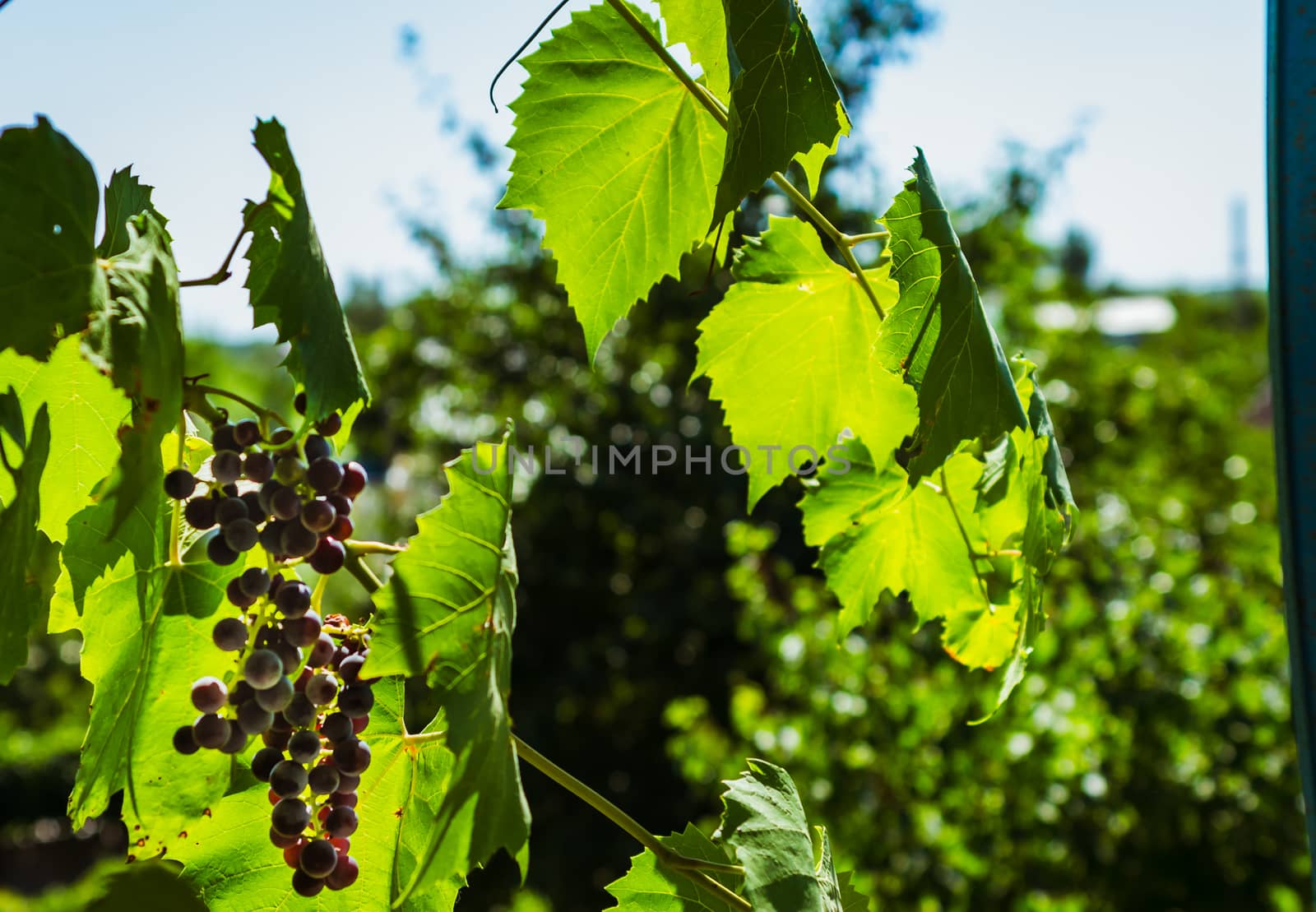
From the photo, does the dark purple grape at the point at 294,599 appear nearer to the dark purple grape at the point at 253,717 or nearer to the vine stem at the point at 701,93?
the dark purple grape at the point at 253,717

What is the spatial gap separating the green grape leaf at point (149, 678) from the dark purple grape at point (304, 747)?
3.8 inches

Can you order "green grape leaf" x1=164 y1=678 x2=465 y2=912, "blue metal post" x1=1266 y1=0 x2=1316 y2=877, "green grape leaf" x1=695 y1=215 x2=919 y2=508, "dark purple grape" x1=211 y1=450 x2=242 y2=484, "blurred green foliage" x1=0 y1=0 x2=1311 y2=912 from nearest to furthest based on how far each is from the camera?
"dark purple grape" x1=211 y1=450 x2=242 y2=484 → "green grape leaf" x1=164 y1=678 x2=465 y2=912 → "blue metal post" x1=1266 y1=0 x2=1316 y2=877 → "green grape leaf" x1=695 y1=215 x2=919 y2=508 → "blurred green foliage" x1=0 y1=0 x2=1311 y2=912

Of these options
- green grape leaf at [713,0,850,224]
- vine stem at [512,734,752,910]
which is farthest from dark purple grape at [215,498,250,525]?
green grape leaf at [713,0,850,224]

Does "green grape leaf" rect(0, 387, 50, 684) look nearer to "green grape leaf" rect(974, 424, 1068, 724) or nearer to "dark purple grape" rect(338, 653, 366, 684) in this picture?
"dark purple grape" rect(338, 653, 366, 684)

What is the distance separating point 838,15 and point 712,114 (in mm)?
4272

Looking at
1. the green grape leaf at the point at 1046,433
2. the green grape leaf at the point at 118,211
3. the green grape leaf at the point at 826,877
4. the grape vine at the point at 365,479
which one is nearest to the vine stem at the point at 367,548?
the grape vine at the point at 365,479

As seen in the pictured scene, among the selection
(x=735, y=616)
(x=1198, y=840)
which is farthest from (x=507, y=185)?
(x=735, y=616)

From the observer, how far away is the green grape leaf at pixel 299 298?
1.86ft

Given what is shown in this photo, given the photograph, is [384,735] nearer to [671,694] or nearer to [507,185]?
[507,185]

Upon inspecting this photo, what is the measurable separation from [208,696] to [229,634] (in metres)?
0.04

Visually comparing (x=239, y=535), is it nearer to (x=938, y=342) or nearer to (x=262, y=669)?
(x=262, y=669)

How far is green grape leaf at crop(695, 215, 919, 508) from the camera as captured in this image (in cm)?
97

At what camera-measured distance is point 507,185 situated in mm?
888

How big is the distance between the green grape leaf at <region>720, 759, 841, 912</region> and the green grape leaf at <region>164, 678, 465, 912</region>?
18 cm
